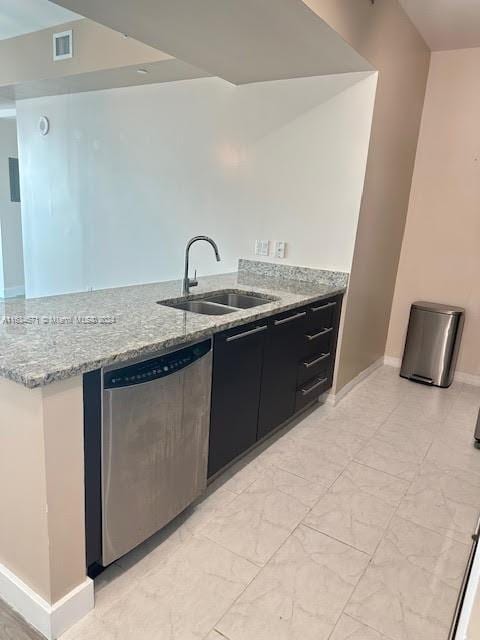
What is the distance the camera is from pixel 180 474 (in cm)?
178

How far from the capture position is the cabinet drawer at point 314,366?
2.73 metres

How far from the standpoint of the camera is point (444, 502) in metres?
2.17

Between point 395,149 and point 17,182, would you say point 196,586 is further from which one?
point 17,182

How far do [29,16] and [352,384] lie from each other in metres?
3.89

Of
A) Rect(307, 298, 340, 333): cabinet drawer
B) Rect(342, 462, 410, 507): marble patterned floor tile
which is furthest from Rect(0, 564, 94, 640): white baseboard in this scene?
Rect(307, 298, 340, 333): cabinet drawer

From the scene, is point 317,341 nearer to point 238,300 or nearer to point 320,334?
point 320,334

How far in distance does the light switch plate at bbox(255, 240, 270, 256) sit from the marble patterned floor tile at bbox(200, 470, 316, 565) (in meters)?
1.66

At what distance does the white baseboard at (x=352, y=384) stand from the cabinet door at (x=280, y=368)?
62cm

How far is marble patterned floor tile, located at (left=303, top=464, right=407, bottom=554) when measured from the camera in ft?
6.28

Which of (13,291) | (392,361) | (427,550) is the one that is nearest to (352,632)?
(427,550)

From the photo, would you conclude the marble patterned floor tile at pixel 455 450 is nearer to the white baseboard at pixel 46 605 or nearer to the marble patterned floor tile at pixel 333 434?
the marble patterned floor tile at pixel 333 434

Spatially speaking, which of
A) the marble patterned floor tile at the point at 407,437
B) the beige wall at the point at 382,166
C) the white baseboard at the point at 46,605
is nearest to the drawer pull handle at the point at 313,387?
the beige wall at the point at 382,166

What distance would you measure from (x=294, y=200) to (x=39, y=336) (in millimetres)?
2183

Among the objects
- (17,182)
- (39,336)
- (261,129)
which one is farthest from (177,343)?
(17,182)
